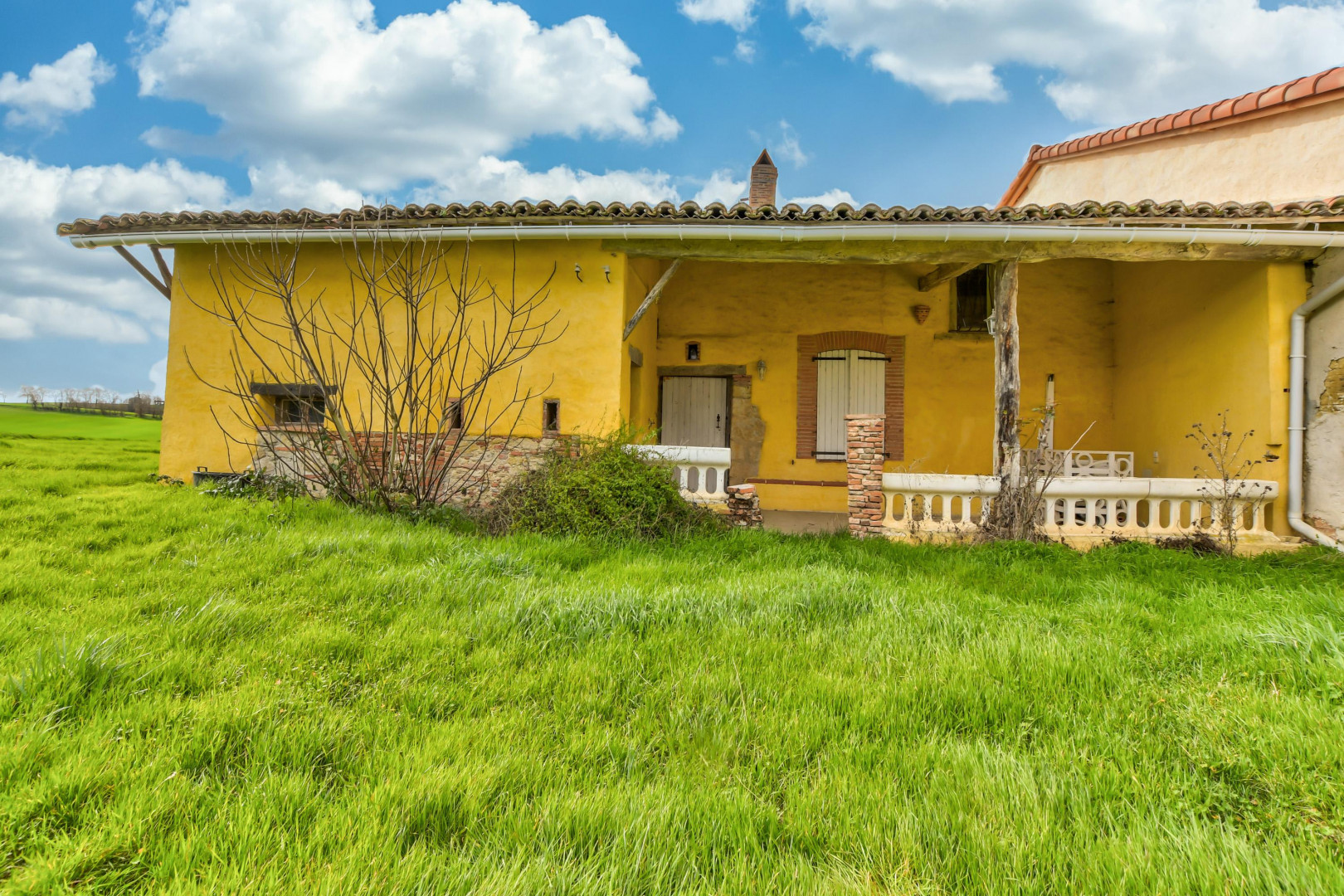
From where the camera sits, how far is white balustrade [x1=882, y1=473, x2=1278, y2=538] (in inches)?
235

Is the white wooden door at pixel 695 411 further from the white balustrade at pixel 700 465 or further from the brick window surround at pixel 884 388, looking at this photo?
the white balustrade at pixel 700 465

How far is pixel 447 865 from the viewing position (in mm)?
1470

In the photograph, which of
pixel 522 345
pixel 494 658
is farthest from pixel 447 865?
pixel 522 345

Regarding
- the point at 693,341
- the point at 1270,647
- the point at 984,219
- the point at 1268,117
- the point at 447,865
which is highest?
the point at 1268,117

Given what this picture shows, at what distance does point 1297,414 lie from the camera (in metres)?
5.94

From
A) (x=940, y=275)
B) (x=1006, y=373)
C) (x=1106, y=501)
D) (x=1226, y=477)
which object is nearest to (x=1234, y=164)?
(x=940, y=275)

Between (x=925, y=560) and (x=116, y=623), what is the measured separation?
534 centimetres

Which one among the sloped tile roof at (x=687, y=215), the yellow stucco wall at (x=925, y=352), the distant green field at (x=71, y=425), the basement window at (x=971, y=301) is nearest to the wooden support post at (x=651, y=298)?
the sloped tile roof at (x=687, y=215)

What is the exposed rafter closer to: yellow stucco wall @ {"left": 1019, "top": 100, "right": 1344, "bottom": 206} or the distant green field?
the distant green field

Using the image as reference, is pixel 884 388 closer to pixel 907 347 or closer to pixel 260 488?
pixel 907 347

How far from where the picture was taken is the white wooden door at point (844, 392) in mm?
8930

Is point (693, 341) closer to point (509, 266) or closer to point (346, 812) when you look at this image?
point (509, 266)

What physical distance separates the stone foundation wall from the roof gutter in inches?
83.3

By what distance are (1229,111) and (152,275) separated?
13.4m
